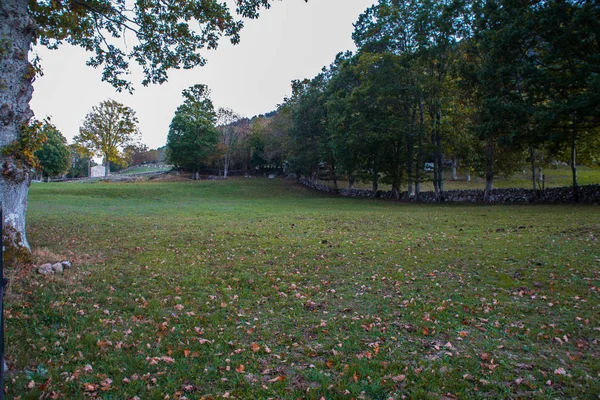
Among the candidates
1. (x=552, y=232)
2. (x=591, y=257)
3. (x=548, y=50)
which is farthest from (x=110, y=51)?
(x=548, y=50)

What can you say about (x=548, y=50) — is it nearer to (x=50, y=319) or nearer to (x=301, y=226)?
(x=301, y=226)

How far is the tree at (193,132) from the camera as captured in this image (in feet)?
195

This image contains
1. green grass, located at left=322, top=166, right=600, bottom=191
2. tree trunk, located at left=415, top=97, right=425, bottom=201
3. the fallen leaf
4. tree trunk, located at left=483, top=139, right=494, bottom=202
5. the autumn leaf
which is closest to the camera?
the autumn leaf

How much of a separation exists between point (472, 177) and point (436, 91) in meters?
28.7

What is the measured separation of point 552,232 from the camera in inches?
468

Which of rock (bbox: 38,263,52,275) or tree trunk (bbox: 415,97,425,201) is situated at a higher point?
tree trunk (bbox: 415,97,425,201)

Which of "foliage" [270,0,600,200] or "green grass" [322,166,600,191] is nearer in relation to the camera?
"foliage" [270,0,600,200]

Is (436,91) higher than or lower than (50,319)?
higher

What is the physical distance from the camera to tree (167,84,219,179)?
5947 centimetres

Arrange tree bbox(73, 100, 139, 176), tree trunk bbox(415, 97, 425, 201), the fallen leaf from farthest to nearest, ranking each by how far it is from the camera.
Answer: tree bbox(73, 100, 139, 176), tree trunk bbox(415, 97, 425, 201), the fallen leaf

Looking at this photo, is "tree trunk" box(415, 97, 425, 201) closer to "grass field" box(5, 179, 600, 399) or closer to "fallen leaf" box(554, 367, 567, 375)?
"grass field" box(5, 179, 600, 399)

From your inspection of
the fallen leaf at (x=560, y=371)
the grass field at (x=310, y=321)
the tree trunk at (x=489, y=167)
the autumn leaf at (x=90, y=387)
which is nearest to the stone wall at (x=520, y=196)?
the tree trunk at (x=489, y=167)

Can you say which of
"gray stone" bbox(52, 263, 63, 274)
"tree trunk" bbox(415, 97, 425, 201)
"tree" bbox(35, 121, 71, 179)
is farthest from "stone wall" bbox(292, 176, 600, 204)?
"tree" bbox(35, 121, 71, 179)

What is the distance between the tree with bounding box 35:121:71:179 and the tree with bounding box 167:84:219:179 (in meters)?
21.1
